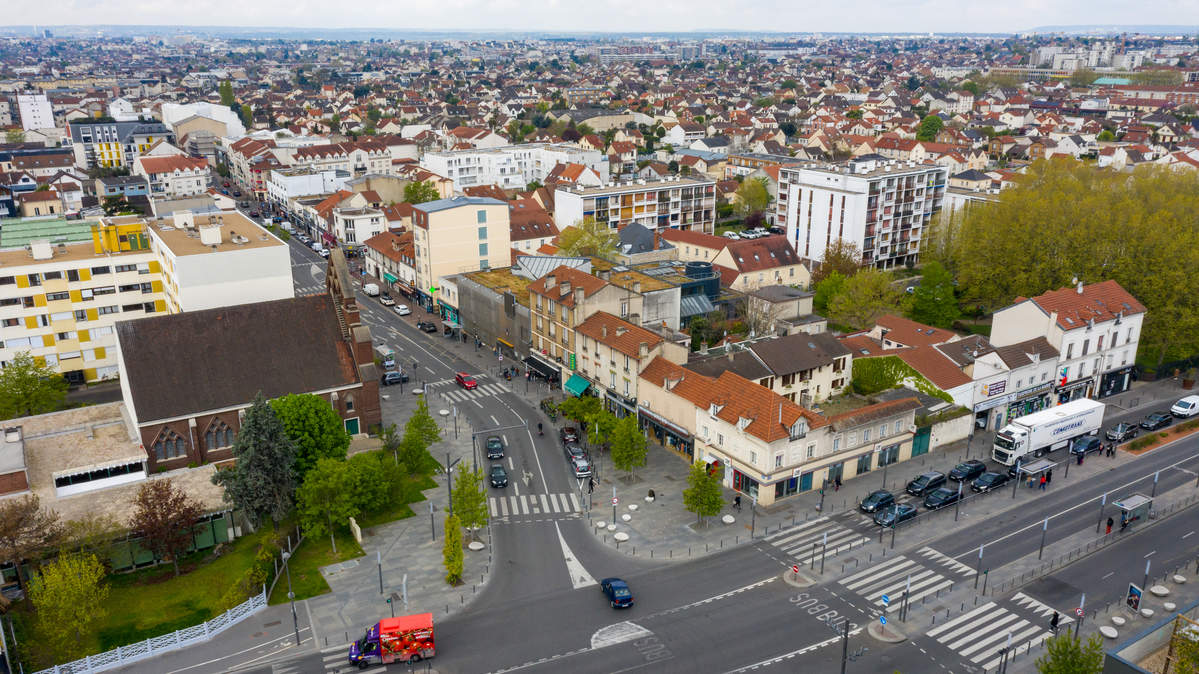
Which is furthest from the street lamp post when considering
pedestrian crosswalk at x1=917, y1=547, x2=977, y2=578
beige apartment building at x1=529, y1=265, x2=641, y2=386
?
pedestrian crosswalk at x1=917, y1=547, x2=977, y2=578

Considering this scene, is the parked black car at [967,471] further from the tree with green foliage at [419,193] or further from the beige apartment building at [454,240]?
the tree with green foliage at [419,193]

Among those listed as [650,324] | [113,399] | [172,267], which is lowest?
[113,399]

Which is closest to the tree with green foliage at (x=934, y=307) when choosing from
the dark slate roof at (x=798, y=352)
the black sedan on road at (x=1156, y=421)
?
the black sedan on road at (x=1156, y=421)

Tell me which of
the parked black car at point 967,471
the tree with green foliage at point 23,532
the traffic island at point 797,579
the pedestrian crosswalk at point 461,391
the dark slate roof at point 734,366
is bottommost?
the pedestrian crosswalk at point 461,391

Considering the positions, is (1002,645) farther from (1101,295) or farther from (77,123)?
(77,123)

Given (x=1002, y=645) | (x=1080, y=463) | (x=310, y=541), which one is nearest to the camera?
(x=1002, y=645)

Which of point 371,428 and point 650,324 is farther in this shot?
point 650,324

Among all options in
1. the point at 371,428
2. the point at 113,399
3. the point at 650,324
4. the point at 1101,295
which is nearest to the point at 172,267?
the point at 113,399
